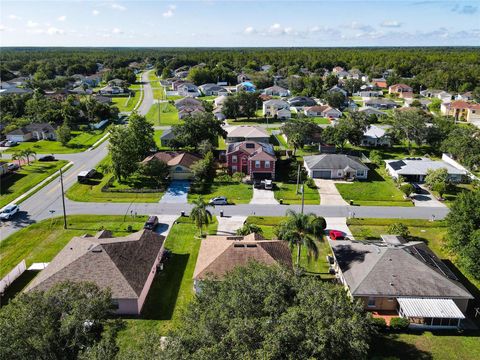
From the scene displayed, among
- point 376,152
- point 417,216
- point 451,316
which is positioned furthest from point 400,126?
point 451,316

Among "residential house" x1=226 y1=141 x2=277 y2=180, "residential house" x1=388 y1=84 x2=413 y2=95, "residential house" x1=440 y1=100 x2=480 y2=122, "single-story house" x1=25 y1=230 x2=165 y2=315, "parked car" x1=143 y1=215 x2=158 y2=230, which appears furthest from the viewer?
"residential house" x1=388 y1=84 x2=413 y2=95

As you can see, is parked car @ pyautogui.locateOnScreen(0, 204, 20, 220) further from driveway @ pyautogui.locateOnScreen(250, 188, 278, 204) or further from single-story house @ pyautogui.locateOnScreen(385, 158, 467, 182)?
single-story house @ pyautogui.locateOnScreen(385, 158, 467, 182)

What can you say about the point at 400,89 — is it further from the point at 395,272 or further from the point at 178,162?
the point at 395,272

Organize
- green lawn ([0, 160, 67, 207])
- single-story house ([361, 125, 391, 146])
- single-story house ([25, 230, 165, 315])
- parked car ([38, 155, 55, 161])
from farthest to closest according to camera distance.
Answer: single-story house ([361, 125, 391, 146]), parked car ([38, 155, 55, 161]), green lawn ([0, 160, 67, 207]), single-story house ([25, 230, 165, 315])

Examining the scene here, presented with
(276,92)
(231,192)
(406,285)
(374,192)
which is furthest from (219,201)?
(276,92)

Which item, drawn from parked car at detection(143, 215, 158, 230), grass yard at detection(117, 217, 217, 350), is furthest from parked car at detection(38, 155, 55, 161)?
grass yard at detection(117, 217, 217, 350)

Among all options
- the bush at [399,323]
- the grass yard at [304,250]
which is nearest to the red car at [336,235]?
the grass yard at [304,250]
